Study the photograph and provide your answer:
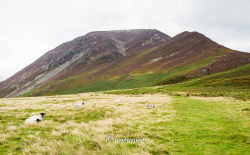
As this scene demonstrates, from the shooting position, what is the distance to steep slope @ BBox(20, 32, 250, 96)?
10456 cm

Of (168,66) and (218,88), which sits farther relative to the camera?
(168,66)

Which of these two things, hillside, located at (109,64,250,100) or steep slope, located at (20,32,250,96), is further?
steep slope, located at (20,32,250,96)

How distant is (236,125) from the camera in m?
15.2

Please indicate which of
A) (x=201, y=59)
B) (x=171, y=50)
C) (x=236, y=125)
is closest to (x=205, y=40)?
(x=171, y=50)

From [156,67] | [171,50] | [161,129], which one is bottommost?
[161,129]

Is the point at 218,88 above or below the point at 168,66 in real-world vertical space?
below

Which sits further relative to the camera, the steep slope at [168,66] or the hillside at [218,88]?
the steep slope at [168,66]

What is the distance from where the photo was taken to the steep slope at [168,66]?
4117 inches

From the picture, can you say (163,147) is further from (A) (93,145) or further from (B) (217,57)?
(B) (217,57)

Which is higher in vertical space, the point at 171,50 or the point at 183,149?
the point at 171,50

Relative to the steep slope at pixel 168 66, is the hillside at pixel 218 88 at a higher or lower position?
lower

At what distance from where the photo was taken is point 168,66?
12812 cm

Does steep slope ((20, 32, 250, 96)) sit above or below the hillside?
above

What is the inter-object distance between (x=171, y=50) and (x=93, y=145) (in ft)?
499
